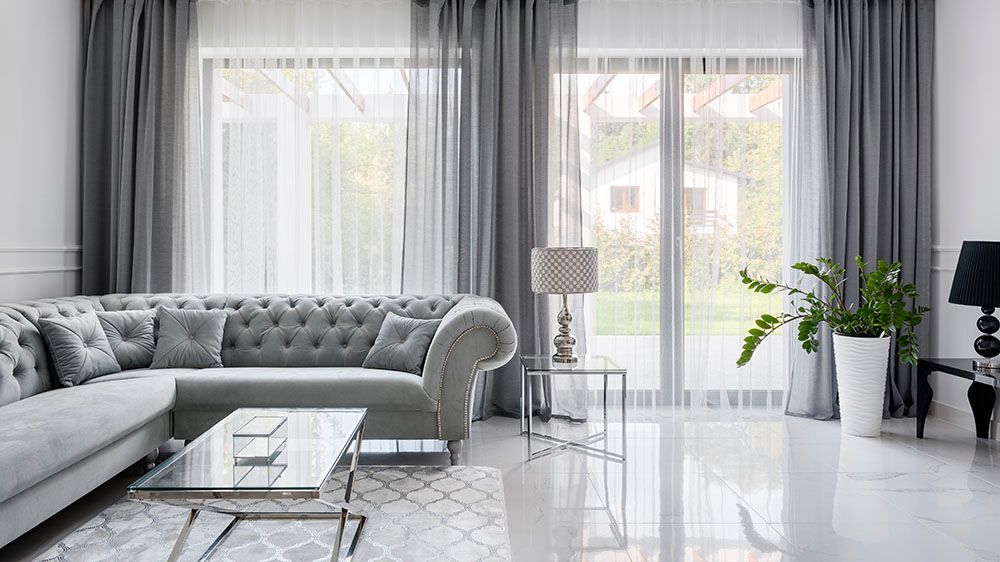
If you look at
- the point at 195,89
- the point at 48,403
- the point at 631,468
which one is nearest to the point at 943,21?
the point at 631,468

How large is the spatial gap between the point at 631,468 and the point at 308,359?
5.85 ft

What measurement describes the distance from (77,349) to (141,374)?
0.30 metres

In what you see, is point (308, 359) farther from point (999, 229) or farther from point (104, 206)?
point (999, 229)

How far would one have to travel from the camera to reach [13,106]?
3926mm

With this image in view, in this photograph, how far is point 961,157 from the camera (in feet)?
14.6

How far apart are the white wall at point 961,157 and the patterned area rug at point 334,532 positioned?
3100 millimetres

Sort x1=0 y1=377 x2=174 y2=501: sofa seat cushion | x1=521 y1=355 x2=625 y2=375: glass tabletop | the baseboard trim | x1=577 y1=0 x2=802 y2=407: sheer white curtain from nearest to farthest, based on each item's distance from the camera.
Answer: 1. x1=0 y1=377 x2=174 y2=501: sofa seat cushion
2. x1=521 y1=355 x2=625 y2=375: glass tabletop
3. the baseboard trim
4. x1=577 y1=0 x2=802 y2=407: sheer white curtain

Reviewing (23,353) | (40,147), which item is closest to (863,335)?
(23,353)

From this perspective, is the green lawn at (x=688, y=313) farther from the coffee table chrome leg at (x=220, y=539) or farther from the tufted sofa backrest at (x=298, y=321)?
the coffee table chrome leg at (x=220, y=539)

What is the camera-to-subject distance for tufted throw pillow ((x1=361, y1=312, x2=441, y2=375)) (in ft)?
12.4

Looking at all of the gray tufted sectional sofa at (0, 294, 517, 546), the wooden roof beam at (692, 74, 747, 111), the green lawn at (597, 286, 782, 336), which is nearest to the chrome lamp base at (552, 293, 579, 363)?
the gray tufted sectional sofa at (0, 294, 517, 546)

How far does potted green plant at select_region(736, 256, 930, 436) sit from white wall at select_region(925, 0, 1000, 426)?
42 centimetres

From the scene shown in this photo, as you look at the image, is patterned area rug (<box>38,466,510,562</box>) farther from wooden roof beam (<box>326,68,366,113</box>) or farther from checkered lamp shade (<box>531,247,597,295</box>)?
wooden roof beam (<box>326,68,366,113</box>)

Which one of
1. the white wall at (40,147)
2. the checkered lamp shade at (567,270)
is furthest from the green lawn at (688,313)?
the white wall at (40,147)
